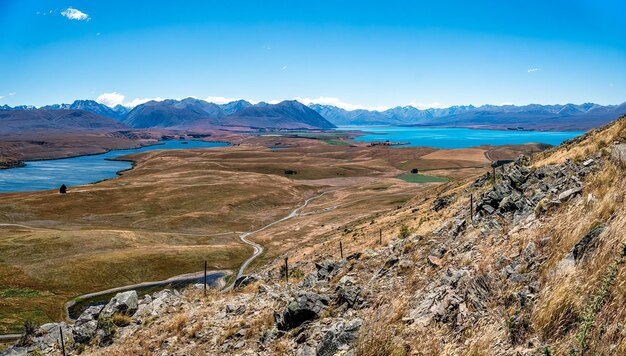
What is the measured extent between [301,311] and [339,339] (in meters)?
3.63

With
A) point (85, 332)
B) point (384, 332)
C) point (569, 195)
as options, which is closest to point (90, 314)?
point (85, 332)

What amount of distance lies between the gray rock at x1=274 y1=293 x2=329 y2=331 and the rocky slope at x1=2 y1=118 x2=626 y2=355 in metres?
0.04

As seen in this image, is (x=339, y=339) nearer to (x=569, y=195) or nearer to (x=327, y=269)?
(x=569, y=195)

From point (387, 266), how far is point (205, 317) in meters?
10.0

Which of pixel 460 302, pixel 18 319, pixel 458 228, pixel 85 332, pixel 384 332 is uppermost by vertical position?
pixel 460 302

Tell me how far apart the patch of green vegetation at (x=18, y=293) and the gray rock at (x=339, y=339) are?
7236cm

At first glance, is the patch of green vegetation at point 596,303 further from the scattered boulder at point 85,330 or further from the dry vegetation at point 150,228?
the dry vegetation at point 150,228

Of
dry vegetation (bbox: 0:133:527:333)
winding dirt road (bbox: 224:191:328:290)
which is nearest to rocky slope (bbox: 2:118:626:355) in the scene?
dry vegetation (bbox: 0:133:527:333)

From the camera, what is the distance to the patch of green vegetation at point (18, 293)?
6306cm

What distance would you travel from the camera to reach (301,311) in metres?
15.4

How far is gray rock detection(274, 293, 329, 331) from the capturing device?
15375 mm

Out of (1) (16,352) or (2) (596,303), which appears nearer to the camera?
(2) (596,303)

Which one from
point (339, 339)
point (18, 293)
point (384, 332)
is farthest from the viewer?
point (18, 293)

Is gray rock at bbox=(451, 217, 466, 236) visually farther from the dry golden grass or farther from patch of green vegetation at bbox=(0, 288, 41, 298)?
patch of green vegetation at bbox=(0, 288, 41, 298)
